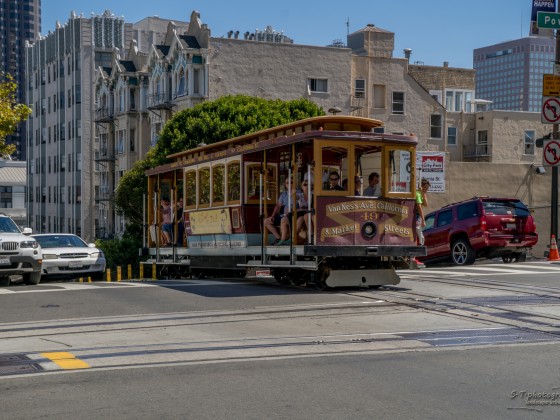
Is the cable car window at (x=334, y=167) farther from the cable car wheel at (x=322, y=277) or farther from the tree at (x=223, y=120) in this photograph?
the tree at (x=223, y=120)

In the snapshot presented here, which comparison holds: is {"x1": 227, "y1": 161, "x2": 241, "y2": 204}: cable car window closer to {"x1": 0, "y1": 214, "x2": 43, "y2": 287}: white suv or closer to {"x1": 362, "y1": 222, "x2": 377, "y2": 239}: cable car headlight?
{"x1": 362, "y1": 222, "x2": 377, "y2": 239}: cable car headlight

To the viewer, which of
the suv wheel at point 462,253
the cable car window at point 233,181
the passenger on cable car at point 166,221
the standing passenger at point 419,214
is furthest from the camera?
the suv wheel at point 462,253

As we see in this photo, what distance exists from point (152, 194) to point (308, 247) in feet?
30.4

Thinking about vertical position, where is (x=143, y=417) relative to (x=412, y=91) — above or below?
below

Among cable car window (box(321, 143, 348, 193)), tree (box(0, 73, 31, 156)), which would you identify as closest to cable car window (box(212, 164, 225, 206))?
cable car window (box(321, 143, 348, 193))

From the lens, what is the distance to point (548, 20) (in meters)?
21.1

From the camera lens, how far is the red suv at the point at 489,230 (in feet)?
76.0

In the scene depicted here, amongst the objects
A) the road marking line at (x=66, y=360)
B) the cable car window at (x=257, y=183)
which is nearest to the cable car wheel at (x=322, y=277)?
the cable car window at (x=257, y=183)

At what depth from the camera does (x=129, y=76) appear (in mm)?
65500

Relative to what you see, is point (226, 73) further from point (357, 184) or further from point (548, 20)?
point (357, 184)

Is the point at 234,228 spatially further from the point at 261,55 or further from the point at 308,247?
the point at 261,55

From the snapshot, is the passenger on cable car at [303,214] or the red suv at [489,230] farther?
the red suv at [489,230]

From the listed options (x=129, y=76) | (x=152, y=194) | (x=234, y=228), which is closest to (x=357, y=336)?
(x=234, y=228)

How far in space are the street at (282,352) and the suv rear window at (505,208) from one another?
726cm
